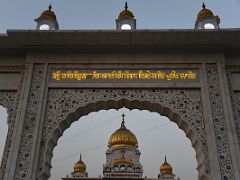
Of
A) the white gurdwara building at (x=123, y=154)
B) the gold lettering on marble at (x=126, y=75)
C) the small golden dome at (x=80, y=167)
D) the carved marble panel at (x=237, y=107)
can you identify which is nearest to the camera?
the carved marble panel at (x=237, y=107)

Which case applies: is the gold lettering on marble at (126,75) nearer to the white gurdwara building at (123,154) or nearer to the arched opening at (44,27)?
the arched opening at (44,27)

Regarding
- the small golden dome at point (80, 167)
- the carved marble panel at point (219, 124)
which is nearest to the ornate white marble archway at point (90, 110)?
the carved marble panel at point (219, 124)

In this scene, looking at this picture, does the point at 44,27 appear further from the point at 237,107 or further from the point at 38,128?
the point at 237,107

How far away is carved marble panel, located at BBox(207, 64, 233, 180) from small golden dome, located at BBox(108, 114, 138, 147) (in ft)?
39.9

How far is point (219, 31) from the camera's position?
6652mm

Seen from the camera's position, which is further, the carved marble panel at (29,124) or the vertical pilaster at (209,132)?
the carved marble panel at (29,124)

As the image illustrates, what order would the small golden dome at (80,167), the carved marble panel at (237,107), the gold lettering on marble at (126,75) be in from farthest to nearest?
the small golden dome at (80,167) → the gold lettering on marble at (126,75) → the carved marble panel at (237,107)

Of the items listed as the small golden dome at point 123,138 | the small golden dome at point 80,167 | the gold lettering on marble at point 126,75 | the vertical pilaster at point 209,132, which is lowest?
the vertical pilaster at point 209,132

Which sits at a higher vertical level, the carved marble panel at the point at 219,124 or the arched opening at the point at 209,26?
the arched opening at the point at 209,26

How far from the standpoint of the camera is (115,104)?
702cm

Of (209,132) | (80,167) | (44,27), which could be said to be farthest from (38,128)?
(80,167)

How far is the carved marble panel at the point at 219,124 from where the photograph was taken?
5988 mm

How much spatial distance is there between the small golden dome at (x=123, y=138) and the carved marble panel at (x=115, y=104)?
11.8m

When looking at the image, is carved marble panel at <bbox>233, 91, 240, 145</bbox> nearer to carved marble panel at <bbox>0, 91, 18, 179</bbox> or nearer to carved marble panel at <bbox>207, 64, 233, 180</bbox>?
carved marble panel at <bbox>207, 64, 233, 180</bbox>
